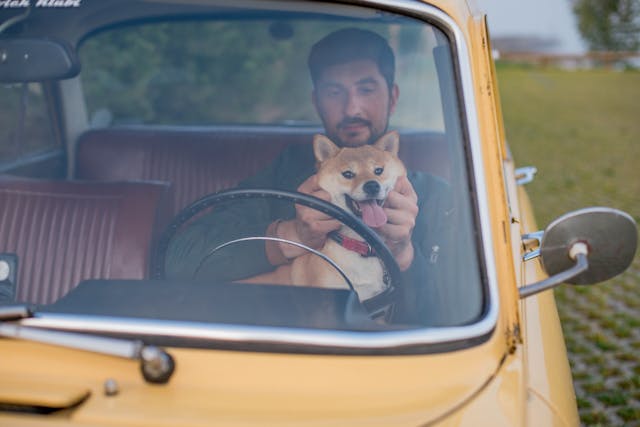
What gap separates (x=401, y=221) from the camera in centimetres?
187

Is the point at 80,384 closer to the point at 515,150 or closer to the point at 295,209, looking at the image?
the point at 295,209

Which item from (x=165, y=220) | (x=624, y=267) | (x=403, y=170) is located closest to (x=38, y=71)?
(x=165, y=220)

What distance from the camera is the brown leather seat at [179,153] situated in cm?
336

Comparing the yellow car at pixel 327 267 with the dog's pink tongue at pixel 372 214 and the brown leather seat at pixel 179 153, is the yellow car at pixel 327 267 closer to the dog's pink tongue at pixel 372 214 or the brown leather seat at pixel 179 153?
the dog's pink tongue at pixel 372 214

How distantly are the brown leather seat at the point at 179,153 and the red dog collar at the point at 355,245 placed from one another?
1.31 metres

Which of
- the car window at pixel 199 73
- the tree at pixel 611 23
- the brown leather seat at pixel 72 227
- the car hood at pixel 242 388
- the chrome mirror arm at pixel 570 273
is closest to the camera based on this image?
the car hood at pixel 242 388

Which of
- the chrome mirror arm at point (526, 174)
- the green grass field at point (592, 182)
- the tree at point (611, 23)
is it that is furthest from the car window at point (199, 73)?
the tree at point (611, 23)

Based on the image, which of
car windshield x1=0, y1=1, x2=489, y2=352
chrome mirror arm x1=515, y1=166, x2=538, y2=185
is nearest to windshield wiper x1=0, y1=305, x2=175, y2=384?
car windshield x1=0, y1=1, x2=489, y2=352

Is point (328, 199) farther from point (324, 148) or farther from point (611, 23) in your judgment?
point (611, 23)

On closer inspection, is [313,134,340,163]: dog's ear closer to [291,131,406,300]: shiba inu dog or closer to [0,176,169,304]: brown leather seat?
[291,131,406,300]: shiba inu dog

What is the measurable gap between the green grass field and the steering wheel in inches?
90.2

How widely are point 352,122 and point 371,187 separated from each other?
267mm

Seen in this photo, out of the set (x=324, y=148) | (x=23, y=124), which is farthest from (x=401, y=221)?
(x=23, y=124)

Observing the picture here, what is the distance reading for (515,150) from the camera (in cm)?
1349
